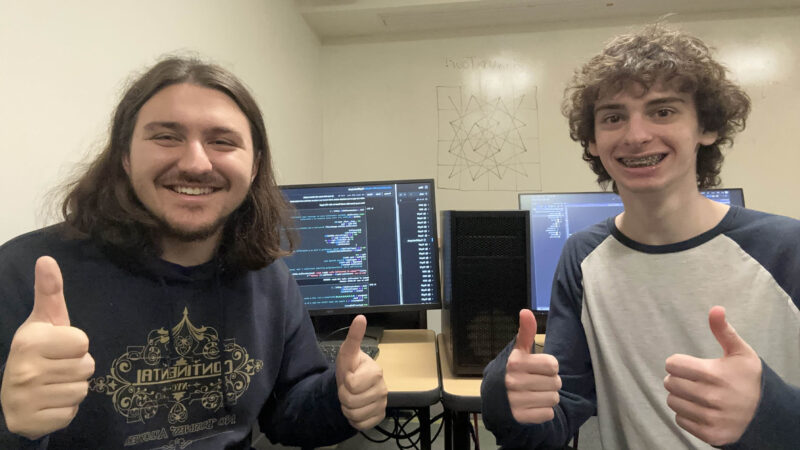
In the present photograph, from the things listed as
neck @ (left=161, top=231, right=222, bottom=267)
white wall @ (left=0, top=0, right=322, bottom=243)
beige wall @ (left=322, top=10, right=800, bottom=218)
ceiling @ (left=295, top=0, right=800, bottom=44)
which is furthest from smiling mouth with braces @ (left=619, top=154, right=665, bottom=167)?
ceiling @ (left=295, top=0, right=800, bottom=44)

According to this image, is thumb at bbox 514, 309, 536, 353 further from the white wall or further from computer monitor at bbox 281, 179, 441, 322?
the white wall

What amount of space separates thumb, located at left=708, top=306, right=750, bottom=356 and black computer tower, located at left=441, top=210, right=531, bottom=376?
0.45 metres

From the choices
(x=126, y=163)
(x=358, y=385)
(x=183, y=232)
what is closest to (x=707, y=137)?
(x=358, y=385)

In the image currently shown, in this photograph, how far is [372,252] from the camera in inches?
53.3

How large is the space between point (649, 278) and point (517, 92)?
187cm

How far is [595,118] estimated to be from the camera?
38.3 inches

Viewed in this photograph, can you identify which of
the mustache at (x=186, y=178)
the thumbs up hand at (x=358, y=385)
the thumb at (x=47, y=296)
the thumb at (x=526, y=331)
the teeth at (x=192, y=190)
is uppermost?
the mustache at (x=186, y=178)

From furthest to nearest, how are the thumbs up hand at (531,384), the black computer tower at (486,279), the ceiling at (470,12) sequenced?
the ceiling at (470,12) < the black computer tower at (486,279) < the thumbs up hand at (531,384)

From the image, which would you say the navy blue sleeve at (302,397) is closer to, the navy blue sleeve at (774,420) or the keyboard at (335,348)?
the keyboard at (335,348)

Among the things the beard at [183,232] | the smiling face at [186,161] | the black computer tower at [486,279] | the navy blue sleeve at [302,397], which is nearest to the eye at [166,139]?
the smiling face at [186,161]

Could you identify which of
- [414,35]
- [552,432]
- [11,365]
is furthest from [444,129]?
[11,365]

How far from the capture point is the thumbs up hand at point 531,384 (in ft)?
2.26

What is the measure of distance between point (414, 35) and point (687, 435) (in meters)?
2.40

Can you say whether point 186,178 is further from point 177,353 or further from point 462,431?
point 462,431
